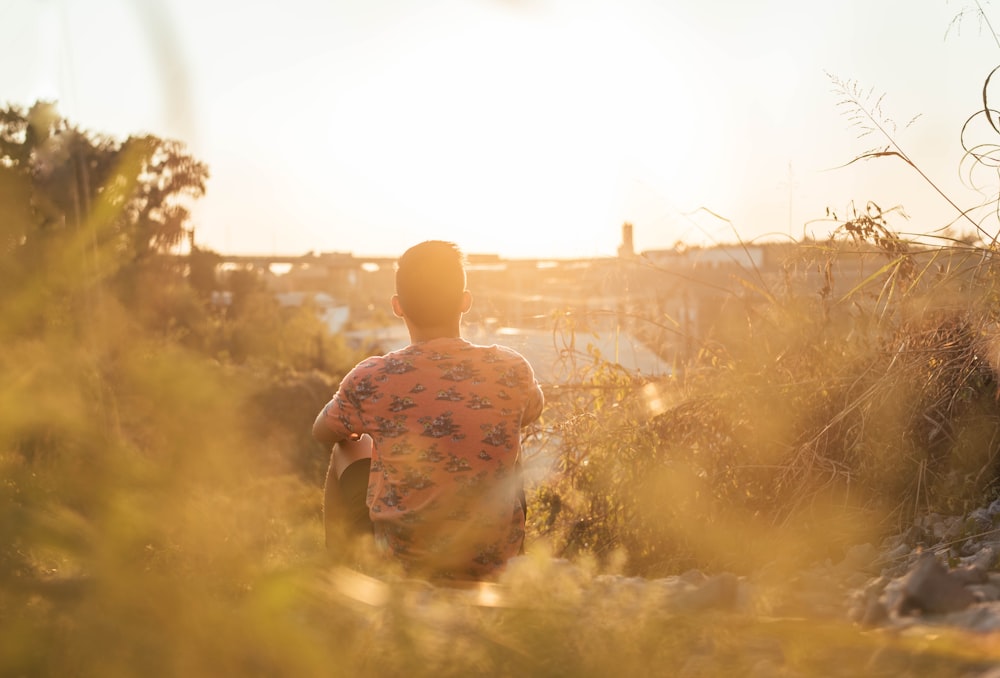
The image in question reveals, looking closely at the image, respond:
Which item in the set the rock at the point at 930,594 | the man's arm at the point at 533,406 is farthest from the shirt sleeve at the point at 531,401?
the rock at the point at 930,594

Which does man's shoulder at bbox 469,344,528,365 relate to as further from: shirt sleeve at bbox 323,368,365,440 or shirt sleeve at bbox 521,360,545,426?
shirt sleeve at bbox 323,368,365,440

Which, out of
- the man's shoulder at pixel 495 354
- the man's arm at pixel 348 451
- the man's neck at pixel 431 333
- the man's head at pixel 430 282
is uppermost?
the man's head at pixel 430 282

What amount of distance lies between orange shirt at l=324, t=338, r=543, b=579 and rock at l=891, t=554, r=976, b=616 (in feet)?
4.32

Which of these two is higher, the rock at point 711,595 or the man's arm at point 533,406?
the man's arm at point 533,406

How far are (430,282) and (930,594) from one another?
1803 mm

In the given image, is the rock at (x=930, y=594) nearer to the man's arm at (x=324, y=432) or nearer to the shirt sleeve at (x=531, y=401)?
the shirt sleeve at (x=531, y=401)

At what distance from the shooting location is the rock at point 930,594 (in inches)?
67.3

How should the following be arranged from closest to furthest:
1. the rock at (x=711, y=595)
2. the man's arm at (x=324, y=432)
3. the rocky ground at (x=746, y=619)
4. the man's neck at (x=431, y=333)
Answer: the rocky ground at (x=746, y=619) → the rock at (x=711, y=595) → the man's arm at (x=324, y=432) → the man's neck at (x=431, y=333)

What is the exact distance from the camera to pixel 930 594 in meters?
1.73

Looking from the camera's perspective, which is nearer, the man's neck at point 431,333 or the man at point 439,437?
the man at point 439,437

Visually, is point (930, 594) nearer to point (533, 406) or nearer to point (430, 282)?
point (533, 406)

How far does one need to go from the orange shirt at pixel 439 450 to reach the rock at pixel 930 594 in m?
1.32

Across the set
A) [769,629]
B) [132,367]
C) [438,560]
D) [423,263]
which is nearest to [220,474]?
[438,560]

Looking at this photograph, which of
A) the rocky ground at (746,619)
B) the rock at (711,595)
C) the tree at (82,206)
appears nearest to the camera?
the rocky ground at (746,619)
